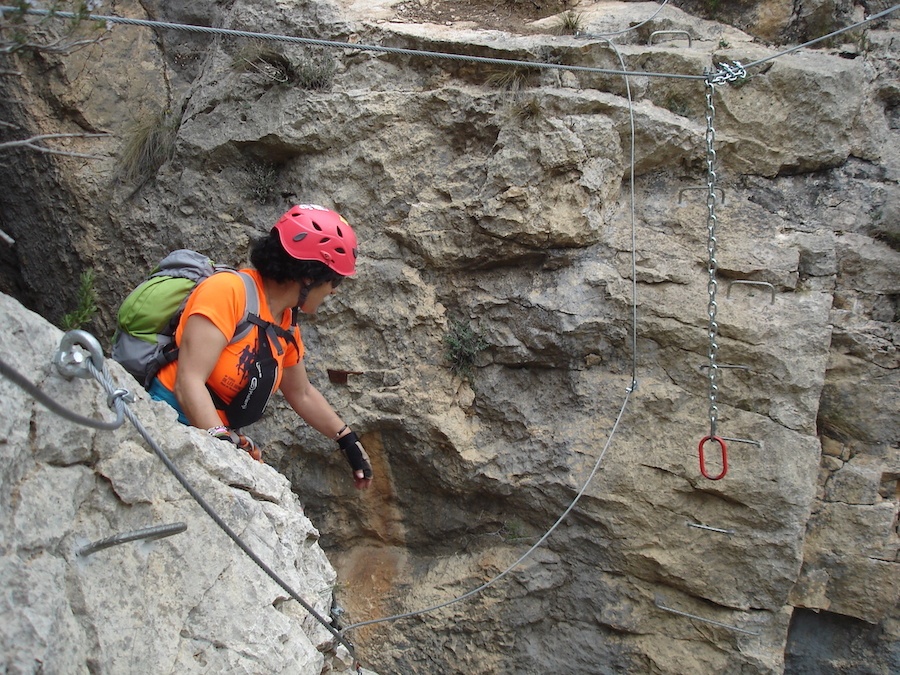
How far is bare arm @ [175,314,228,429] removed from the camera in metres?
2.68

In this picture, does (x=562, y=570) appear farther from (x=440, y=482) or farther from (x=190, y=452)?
(x=190, y=452)

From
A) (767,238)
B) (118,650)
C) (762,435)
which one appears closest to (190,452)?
(118,650)

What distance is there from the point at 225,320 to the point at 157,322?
13.7 inches

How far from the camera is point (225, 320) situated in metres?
2.73

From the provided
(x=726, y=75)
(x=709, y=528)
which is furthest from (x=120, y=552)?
(x=726, y=75)

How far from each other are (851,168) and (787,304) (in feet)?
3.17

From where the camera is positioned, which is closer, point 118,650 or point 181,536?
point 118,650

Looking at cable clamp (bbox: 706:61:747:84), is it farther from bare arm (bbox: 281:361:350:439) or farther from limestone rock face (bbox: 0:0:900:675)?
bare arm (bbox: 281:361:350:439)

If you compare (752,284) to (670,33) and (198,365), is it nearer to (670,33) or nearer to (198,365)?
(670,33)

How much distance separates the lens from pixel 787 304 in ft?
13.5

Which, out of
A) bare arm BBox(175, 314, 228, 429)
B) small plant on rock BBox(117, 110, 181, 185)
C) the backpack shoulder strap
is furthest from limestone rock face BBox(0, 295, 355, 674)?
small plant on rock BBox(117, 110, 181, 185)

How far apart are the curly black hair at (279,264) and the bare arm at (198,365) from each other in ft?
1.18

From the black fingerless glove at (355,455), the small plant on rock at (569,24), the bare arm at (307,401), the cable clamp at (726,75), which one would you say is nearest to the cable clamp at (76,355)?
the bare arm at (307,401)

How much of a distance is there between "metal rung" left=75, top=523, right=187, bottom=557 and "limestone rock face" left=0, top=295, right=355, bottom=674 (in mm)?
18
